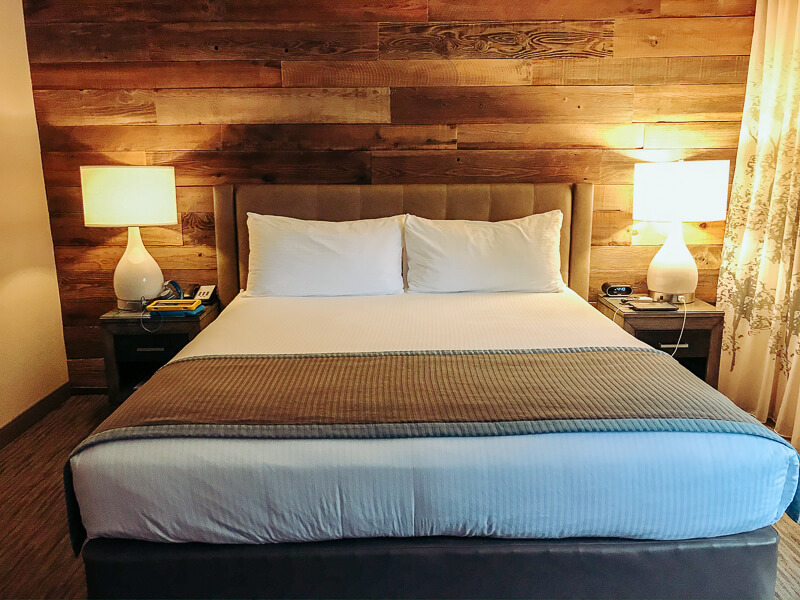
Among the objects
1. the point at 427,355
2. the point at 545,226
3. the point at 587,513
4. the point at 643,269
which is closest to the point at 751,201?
the point at 643,269

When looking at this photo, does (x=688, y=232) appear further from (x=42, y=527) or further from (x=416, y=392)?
(x=42, y=527)

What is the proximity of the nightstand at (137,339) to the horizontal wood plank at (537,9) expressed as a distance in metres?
1.95

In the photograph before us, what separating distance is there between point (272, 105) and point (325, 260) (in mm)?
894

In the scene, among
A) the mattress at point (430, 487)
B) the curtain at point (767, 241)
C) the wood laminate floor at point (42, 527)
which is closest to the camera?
the mattress at point (430, 487)

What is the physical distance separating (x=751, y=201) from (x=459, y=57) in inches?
63.2

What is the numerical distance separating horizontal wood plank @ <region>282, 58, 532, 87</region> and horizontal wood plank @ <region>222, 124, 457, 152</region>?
21cm

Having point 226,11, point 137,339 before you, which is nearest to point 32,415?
point 137,339

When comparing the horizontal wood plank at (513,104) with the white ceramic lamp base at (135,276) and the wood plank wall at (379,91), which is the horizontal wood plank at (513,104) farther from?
the white ceramic lamp base at (135,276)

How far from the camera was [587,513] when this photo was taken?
160 centimetres

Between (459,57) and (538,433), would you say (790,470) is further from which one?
(459,57)

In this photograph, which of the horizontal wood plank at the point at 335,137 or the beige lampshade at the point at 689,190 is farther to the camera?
the horizontal wood plank at the point at 335,137

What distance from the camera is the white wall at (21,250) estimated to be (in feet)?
9.66

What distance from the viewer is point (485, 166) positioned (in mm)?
3348

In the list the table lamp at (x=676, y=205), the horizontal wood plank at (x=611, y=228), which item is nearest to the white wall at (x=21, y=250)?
the horizontal wood plank at (x=611, y=228)
